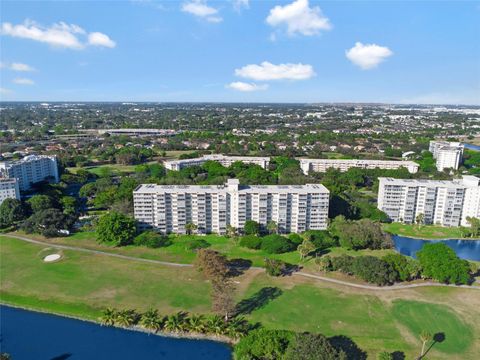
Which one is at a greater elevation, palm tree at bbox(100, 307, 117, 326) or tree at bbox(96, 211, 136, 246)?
tree at bbox(96, 211, 136, 246)

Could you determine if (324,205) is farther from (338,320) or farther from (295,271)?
(338,320)

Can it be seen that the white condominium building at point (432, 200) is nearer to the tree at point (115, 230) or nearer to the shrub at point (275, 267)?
the shrub at point (275, 267)

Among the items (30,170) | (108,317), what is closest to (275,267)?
(108,317)

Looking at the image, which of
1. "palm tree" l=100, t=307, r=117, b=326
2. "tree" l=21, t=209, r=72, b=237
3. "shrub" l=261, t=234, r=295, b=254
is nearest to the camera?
"palm tree" l=100, t=307, r=117, b=326

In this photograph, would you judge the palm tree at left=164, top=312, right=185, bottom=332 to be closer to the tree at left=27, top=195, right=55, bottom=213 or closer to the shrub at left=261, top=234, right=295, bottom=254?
the shrub at left=261, top=234, right=295, bottom=254

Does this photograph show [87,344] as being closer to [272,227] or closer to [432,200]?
[272,227]

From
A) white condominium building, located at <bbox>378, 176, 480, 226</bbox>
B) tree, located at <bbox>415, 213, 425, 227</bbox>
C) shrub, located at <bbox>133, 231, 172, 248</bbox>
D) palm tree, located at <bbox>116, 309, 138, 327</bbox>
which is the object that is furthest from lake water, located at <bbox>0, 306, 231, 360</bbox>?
white condominium building, located at <bbox>378, 176, 480, 226</bbox>

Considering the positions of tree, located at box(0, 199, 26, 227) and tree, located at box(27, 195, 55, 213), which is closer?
tree, located at box(0, 199, 26, 227)

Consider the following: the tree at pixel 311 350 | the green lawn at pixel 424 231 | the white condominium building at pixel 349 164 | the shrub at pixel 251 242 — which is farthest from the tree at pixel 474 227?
the tree at pixel 311 350
